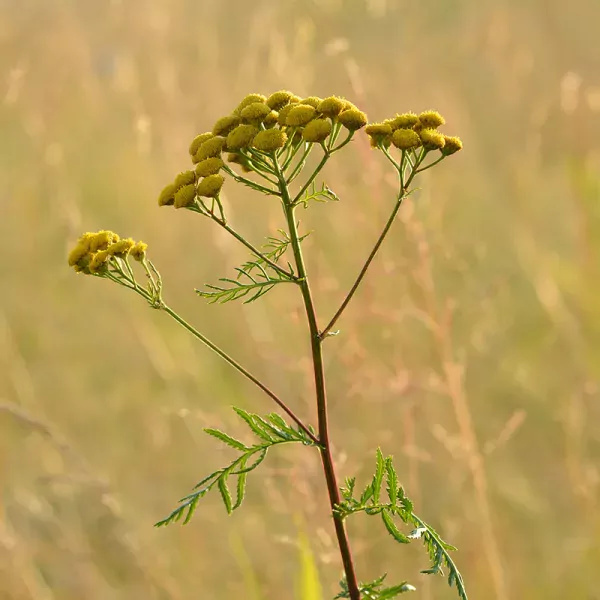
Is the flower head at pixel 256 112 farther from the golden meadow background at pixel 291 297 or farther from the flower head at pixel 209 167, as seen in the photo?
the golden meadow background at pixel 291 297

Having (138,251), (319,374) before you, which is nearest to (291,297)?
(138,251)

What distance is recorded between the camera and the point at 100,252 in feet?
2.56

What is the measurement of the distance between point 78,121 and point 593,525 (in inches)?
86.0

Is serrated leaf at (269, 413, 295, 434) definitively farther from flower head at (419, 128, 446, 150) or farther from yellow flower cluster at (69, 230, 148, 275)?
flower head at (419, 128, 446, 150)

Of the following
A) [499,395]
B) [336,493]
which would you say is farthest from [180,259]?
[336,493]

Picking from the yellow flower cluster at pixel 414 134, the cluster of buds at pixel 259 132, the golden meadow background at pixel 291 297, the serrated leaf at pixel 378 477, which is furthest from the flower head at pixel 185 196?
the golden meadow background at pixel 291 297

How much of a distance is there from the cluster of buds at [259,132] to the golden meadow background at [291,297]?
29.9 inches

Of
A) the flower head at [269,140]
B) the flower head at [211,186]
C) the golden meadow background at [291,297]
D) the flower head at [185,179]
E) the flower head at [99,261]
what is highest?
the golden meadow background at [291,297]

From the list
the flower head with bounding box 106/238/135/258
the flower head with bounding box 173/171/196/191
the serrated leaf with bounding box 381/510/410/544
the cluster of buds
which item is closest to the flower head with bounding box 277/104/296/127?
the cluster of buds

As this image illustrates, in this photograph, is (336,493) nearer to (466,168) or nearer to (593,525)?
(593,525)

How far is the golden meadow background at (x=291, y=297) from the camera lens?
1.74 m

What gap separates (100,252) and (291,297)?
124cm

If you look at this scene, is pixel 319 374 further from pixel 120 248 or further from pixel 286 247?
pixel 120 248

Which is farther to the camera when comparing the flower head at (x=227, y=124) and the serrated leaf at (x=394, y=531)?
the flower head at (x=227, y=124)
